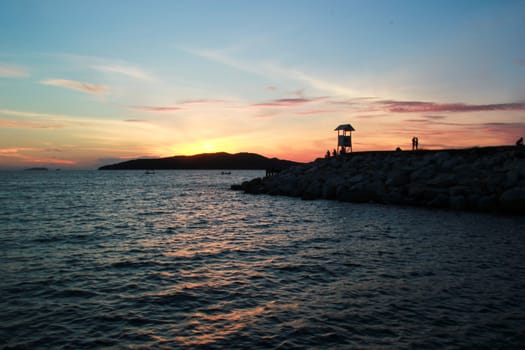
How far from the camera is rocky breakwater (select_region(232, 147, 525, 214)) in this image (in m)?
23.2

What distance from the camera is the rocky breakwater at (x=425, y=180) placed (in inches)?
913

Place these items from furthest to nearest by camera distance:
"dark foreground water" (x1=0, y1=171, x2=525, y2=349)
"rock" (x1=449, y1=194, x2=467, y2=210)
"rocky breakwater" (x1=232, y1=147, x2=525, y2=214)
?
"rock" (x1=449, y1=194, x2=467, y2=210) < "rocky breakwater" (x1=232, y1=147, x2=525, y2=214) < "dark foreground water" (x1=0, y1=171, x2=525, y2=349)

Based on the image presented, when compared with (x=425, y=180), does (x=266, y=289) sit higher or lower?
lower

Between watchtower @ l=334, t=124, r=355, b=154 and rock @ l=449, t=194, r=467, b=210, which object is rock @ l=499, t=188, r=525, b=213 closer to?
rock @ l=449, t=194, r=467, b=210

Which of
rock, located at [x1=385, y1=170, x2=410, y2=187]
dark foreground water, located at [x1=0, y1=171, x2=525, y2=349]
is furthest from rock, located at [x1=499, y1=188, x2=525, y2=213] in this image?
rock, located at [x1=385, y1=170, x2=410, y2=187]

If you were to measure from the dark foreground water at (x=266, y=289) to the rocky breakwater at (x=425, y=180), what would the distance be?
6.73 m

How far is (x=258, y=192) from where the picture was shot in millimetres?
43906

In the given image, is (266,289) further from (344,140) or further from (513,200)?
(344,140)

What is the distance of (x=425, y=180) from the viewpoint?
2795 cm

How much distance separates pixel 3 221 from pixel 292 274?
19.4m

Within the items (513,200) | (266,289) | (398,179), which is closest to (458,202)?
(513,200)

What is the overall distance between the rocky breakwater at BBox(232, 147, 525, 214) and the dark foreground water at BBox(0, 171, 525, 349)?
673cm

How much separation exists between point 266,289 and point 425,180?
76.2 feet

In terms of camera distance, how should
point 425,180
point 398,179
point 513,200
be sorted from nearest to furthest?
point 513,200 → point 425,180 → point 398,179
